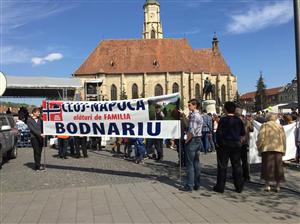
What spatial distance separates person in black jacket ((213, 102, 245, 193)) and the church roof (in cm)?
7679

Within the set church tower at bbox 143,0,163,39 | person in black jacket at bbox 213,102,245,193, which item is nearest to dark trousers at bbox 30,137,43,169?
person in black jacket at bbox 213,102,245,193

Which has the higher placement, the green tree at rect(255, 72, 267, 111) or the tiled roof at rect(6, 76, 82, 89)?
the green tree at rect(255, 72, 267, 111)

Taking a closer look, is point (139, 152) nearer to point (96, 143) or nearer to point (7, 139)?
point (7, 139)

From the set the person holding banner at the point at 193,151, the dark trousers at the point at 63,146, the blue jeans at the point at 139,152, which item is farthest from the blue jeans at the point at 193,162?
the dark trousers at the point at 63,146

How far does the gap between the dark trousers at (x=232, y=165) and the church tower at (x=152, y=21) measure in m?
97.3

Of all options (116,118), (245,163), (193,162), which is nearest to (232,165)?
(193,162)

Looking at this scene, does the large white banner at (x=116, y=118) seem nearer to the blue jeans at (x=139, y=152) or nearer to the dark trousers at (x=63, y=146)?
the blue jeans at (x=139, y=152)

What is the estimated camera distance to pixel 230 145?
29.2ft

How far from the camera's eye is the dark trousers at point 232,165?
884 cm

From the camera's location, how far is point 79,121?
1191cm

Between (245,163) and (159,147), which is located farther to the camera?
(159,147)

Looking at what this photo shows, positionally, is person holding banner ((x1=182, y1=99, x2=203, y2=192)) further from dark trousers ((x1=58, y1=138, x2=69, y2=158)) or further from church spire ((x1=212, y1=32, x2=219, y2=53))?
church spire ((x1=212, y1=32, x2=219, y2=53))

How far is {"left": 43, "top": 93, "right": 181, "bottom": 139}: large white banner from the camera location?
10484mm

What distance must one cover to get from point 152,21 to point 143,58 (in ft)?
64.3
